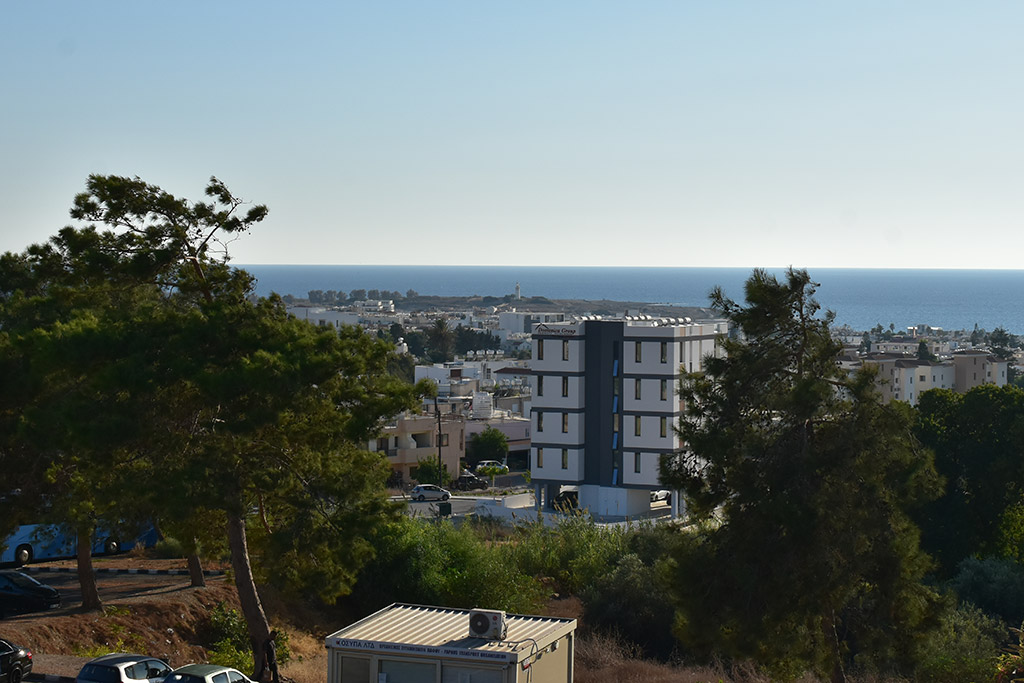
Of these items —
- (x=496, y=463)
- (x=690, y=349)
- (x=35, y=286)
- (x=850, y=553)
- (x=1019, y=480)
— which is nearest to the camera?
(x=850, y=553)

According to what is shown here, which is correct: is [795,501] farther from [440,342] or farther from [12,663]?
[440,342]

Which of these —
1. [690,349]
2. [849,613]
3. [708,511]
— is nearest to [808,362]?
[708,511]

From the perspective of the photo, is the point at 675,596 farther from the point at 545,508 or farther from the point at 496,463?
the point at 496,463

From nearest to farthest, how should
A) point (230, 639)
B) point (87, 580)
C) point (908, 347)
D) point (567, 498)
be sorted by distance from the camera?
point (87, 580) < point (230, 639) < point (567, 498) < point (908, 347)

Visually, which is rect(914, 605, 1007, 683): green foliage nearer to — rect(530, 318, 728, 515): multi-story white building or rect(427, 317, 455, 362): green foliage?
rect(530, 318, 728, 515): multi-story white building

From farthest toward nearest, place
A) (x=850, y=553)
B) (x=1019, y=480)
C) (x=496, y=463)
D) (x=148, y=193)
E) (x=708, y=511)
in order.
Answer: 1. (x=496, y=463)
2. (x=1019, y=480)
3. (x=148, y=193)
4. (x=708, y=511)
5. (x=850, y=553)

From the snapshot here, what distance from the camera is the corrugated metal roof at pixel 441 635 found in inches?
774

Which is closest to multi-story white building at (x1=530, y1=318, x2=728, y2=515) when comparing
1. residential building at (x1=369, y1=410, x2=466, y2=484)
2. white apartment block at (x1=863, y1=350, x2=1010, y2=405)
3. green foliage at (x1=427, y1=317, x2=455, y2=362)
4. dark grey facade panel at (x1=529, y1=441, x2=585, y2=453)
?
dark grey facade panel at (x1=529, y1=441, x2=585, y2=453)

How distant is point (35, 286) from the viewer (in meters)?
28.9

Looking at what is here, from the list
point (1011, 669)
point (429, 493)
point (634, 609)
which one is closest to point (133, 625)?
point (634, 609)

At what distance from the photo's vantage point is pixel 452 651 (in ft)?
64.2

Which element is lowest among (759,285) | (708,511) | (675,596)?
(675,596)

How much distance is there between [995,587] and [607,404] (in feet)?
89.3

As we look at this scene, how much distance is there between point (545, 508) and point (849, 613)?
39.8 m
